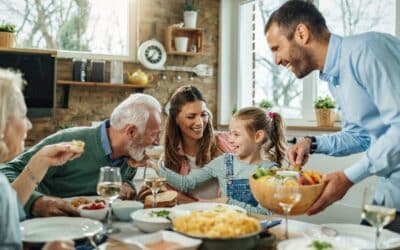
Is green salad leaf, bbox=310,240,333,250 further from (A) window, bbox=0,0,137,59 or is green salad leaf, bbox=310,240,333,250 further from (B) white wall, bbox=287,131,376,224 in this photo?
(A) window, bbox=0,0,137,59

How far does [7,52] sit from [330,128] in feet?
10.0

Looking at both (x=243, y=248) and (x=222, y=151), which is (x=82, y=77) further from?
(x=243, y=248)

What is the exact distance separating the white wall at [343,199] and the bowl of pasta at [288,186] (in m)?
2.50

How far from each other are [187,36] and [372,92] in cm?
400

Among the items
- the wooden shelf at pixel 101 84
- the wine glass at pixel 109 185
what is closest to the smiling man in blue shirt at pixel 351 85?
the wine glass at pixel 109 185

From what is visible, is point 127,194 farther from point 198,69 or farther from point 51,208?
point 198,69

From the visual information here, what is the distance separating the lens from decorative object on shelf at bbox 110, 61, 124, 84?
4.97 m

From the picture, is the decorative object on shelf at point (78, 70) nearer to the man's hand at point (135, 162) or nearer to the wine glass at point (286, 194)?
the man's hand at point (135, 162)

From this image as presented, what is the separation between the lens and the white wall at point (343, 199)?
398 cm

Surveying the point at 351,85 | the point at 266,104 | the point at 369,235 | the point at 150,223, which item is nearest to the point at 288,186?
the point at 369,235

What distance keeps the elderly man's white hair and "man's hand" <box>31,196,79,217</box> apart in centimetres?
65

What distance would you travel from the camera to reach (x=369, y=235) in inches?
57.5

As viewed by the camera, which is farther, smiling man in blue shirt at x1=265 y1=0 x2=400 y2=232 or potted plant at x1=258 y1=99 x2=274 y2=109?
potted plant at x1=258 y1=99 x2=274 y2=109

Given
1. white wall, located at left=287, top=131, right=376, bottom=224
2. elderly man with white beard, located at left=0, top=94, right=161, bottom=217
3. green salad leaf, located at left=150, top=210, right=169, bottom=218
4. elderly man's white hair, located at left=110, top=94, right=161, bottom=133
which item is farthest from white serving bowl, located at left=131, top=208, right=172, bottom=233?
white wall, located at left=287, top=131, right=376, bottom=224
